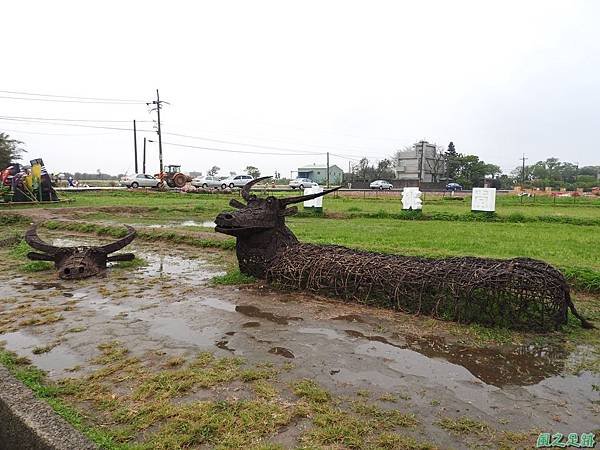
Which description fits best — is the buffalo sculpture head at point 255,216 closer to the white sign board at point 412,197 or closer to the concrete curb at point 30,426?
the concrete curb at point 30,426

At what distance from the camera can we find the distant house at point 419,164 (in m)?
68.9

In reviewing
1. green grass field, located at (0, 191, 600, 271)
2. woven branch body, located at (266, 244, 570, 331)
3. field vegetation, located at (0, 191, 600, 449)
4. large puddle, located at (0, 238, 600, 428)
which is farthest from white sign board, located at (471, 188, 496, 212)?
large puddle, located at (0, 238, 600, 428)

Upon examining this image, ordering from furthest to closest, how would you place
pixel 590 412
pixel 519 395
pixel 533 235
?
pixel 533 235 → pixel 519 395 → pixel 590 412

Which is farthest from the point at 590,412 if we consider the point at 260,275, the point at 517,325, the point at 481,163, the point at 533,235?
the point at 481,163

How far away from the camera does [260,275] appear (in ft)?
24.6

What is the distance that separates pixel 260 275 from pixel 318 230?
6.51 m

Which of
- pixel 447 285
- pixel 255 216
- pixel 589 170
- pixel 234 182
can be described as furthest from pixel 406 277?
pixel 589 170

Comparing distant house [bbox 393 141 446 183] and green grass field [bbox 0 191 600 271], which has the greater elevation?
distant house [bbox 393 141 446 183]

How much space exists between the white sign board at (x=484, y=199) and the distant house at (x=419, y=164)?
49291mm

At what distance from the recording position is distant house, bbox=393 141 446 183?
6894cm

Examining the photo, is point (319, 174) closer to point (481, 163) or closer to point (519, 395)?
point (481, 163)

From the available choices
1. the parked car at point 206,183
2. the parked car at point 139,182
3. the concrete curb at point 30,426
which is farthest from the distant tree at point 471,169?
the concrete curb at point 30,426

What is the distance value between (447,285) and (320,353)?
6.06ft

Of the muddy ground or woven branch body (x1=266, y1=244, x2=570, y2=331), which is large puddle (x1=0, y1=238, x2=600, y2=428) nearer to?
the muddy ground
